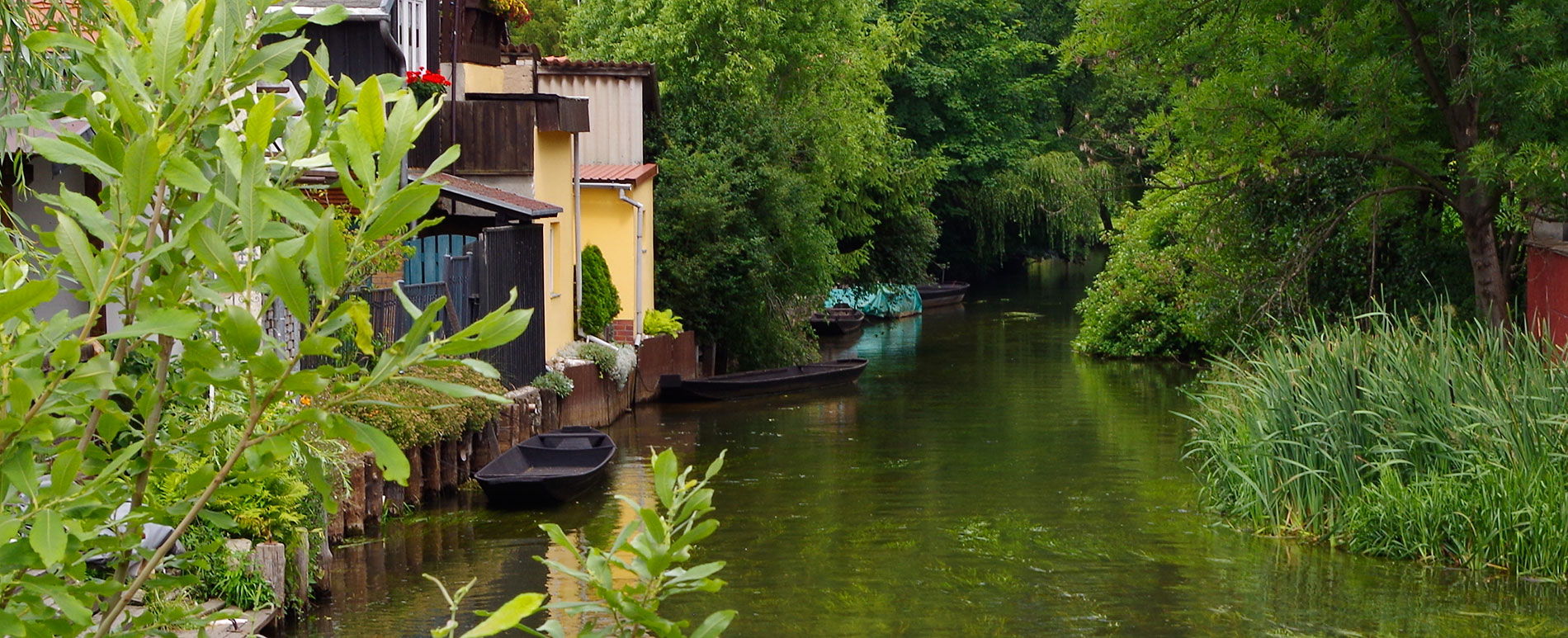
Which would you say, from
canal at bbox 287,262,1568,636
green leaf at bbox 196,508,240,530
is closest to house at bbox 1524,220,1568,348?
canal at bbox 287,262,1568,636

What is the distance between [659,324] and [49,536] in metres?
22.8

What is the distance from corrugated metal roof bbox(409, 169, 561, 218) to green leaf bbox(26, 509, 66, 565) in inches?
641

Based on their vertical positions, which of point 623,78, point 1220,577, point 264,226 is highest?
point 623,78

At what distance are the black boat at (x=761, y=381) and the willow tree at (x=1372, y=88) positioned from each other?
959cm

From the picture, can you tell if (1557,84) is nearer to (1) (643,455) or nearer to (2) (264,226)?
(1) (643,455)

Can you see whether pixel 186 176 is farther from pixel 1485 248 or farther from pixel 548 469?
pixel 1485 248

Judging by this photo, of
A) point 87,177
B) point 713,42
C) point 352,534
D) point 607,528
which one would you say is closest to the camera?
point 87,177

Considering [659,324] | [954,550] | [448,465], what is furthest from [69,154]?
[659,324]

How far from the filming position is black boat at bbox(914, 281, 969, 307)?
1881 inches

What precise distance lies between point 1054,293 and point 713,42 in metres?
24.3

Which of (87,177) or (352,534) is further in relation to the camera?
(352,534)

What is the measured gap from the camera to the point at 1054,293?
169 feet

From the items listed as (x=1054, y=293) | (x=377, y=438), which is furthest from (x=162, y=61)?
(x=1054, y=293)

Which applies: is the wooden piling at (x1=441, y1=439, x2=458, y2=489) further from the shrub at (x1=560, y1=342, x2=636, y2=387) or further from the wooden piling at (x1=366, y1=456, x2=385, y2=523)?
the shrub at (x1=560, y1=342, x2=636, y2=387)
